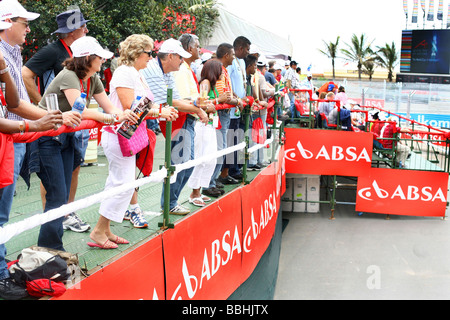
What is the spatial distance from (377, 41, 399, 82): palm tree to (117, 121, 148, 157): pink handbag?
5271 cm

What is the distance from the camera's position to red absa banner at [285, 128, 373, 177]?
13.3 m

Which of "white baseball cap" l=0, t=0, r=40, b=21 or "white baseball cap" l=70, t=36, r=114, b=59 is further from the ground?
"white baseball cap" l=0, t=0, r=40, b=21

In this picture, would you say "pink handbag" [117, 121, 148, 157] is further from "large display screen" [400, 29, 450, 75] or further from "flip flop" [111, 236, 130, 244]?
"large display screen" [400, 29, 450, 75]

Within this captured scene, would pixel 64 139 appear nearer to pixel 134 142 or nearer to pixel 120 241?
pixel 134 142

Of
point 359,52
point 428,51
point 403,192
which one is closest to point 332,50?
point 359,52

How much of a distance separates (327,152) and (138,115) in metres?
10.9

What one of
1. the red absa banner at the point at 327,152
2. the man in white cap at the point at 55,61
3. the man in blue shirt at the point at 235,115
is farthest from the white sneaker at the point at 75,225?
the red absa banner at the point at 327,152

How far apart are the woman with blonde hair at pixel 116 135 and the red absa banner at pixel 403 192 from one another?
11142 mm

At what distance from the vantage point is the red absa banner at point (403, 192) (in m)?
13.8

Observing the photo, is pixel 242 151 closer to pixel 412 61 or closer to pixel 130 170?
pixel 130 170

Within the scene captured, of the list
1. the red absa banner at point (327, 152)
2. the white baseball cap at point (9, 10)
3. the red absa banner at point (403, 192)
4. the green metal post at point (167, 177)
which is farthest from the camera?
the red absa banner at point (403, 192)

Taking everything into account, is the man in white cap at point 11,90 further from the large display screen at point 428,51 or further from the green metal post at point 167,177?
the large display screen at point 428,51

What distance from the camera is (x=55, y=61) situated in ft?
12.0

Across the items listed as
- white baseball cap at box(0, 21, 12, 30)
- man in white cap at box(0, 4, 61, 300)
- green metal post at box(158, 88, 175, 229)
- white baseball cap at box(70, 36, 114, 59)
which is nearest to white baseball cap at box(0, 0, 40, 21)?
man in white cap at box(0, 4, 61, 300)
